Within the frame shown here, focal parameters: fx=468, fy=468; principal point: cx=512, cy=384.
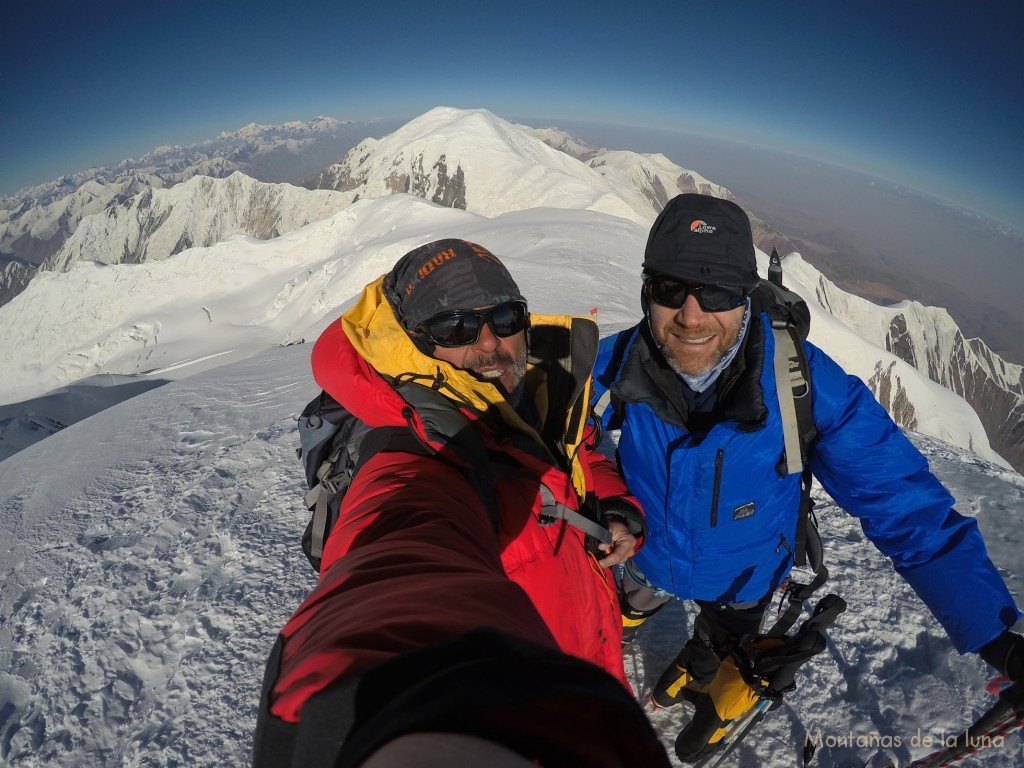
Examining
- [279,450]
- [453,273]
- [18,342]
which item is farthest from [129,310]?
[453,273]

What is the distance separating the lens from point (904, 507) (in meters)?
2.29

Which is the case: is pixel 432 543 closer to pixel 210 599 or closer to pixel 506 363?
pixel 506 363

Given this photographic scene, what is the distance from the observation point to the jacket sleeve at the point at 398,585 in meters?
0.87

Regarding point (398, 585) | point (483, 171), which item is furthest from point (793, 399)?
point (483, 171)

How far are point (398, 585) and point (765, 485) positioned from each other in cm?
215

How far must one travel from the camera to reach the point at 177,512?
4.47 meters

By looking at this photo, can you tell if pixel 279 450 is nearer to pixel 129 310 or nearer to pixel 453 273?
pixel 453 273

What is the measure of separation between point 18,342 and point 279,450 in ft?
270

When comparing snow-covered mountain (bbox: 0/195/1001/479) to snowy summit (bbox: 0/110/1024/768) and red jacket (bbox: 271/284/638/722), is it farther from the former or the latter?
red jacket (bbox: 271/284/638/722)

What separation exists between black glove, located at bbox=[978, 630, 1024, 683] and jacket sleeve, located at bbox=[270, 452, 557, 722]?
234 cm

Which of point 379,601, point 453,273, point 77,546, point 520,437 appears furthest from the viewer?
point 77,546

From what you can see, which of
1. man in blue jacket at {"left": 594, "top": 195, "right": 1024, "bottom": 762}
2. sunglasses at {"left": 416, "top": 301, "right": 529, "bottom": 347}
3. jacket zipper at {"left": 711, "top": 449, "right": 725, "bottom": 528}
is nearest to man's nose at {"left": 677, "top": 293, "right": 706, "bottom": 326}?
man in blue jacket at {"left": 594, "top": 195, "right": 1024, "bottom": 762}

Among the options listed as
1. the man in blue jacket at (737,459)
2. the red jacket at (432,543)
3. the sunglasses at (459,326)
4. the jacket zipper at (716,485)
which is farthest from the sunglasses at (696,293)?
the sunglasses at (459,326)

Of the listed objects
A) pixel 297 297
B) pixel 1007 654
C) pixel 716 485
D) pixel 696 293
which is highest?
pixel 696 293
